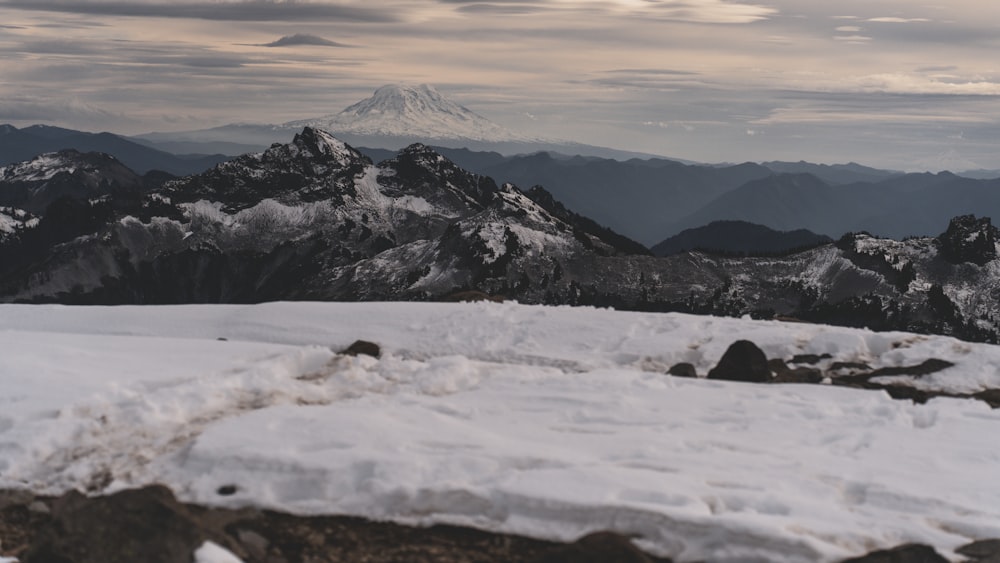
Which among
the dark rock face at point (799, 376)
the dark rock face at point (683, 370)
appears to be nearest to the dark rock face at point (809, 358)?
the dark rock face at point (799, 376)

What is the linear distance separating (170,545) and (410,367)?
11642 mm

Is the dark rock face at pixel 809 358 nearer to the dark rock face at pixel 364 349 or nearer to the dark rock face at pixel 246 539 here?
the dark rock face at pixel 364 349

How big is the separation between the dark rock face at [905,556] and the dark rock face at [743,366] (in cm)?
1265

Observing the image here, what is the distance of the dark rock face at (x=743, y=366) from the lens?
24.6 m

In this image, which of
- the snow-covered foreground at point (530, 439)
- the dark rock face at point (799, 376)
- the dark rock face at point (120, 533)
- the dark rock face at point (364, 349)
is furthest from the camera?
the dark rock face at point (364, 349)

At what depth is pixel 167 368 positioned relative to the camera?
22.5m

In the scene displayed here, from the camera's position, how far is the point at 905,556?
11820 millimetres

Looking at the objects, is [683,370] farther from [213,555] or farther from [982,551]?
[213,555]

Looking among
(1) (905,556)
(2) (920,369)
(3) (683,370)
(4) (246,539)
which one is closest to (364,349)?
(3) (683,370)

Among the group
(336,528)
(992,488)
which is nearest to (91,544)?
(336,528)

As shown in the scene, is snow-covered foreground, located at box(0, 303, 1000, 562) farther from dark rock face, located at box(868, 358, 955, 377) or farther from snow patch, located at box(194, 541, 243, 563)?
snow patch, located at box(194, 541, 243, 563)

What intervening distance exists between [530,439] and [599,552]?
19.2 ft

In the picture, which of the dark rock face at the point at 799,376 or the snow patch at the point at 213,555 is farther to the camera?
the dark rock face at the point at 799,376

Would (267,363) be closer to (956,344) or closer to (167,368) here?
(167,368)
